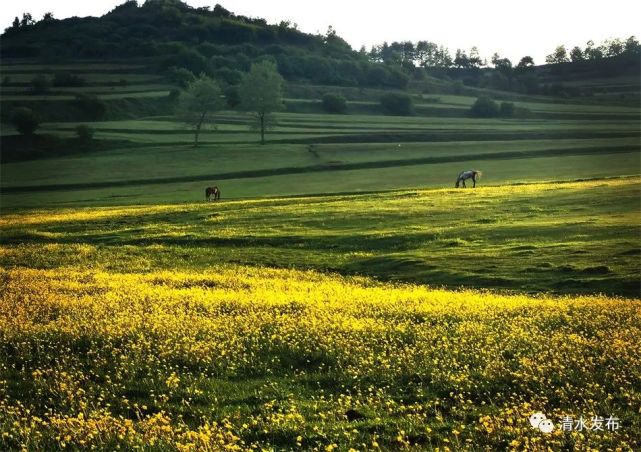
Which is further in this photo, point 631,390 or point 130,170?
point 130,170

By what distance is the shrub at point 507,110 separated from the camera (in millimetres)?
152625

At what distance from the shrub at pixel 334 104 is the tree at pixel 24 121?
243 ft

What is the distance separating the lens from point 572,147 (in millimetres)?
101250

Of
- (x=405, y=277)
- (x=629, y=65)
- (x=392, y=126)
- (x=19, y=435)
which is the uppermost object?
(x=629, y=65)

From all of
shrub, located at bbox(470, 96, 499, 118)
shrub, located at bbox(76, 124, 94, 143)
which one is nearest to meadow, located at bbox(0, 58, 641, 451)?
shrub, located at bbox(76, 124, 94, 143)

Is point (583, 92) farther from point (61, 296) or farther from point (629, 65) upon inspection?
point (61, 296)

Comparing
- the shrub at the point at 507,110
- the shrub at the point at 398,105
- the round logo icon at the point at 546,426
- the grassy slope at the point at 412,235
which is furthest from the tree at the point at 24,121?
the round logo icon at the point at 546,426

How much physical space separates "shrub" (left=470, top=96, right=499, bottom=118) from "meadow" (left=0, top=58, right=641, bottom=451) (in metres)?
78.7

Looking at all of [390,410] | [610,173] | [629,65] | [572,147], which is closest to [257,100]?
[572,147]

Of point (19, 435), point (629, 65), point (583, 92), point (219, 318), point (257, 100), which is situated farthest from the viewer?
point (629, 65)

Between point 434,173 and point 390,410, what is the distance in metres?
75.3

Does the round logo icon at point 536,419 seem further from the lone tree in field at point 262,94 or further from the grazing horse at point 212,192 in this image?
the lone tree in field at point 262,94

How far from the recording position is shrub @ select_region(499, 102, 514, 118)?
153m

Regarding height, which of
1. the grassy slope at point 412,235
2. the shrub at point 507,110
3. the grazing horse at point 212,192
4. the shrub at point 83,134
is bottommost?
the grassy slope at point 412,235
